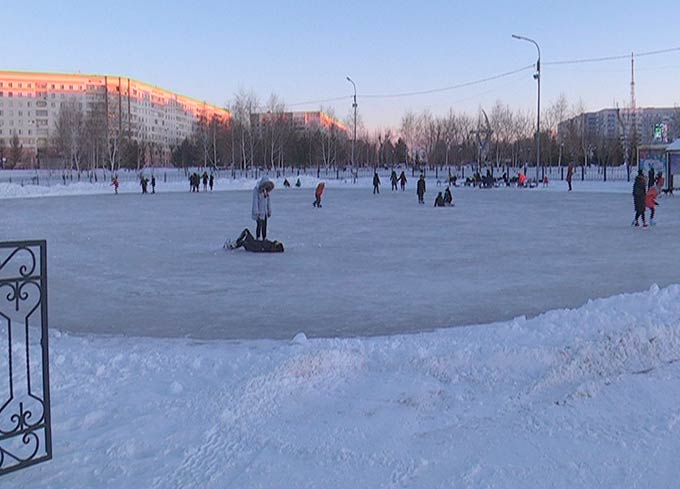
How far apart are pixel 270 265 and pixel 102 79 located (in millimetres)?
132559

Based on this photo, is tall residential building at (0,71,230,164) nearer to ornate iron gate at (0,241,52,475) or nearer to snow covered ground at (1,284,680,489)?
ornate iron gate at (0,241,52,475)

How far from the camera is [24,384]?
19.2 ft

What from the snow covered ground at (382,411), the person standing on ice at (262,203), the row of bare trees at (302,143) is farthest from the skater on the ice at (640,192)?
the row of bare trees at (302,143)

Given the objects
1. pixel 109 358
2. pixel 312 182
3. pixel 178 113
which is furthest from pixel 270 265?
pixel 178 113

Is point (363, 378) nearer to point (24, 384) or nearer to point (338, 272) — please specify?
point (24, 384)

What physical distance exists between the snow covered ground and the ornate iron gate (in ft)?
0.49

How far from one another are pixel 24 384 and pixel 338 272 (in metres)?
7.55

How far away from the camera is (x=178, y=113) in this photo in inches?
6639

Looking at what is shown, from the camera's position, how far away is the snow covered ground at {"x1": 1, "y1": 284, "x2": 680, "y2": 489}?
13.7 ft

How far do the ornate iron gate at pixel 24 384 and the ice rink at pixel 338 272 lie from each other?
6.72ft

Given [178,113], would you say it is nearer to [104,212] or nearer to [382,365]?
[104,212]

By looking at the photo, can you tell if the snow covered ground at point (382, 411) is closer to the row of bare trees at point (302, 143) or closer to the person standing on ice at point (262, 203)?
the person standing on ice at point (262, 203)

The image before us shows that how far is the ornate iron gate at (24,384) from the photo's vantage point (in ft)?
13.2

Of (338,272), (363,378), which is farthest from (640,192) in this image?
(363,378)
